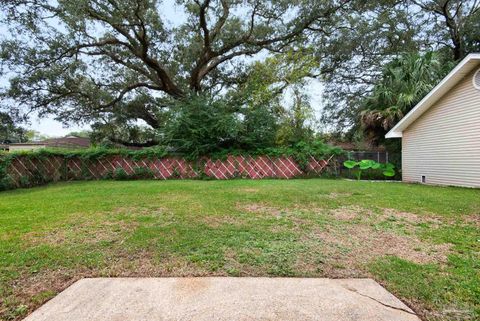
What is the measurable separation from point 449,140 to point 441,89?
141cm

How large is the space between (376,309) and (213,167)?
8.13 metres

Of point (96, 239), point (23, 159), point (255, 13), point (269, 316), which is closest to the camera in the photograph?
point (269, 316)

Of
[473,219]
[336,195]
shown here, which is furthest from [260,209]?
[473,219]

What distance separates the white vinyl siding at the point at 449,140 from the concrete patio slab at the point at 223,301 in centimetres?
669

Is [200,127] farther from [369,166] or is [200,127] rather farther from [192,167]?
[369,166]

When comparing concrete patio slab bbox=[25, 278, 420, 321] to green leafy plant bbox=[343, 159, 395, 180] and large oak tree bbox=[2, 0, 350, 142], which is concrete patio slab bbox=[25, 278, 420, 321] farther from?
large oak tree bbox=[2, 0, 350, 142]

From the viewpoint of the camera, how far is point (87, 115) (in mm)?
12852

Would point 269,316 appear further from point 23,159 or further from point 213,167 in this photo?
point 23,159

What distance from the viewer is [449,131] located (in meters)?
6.95

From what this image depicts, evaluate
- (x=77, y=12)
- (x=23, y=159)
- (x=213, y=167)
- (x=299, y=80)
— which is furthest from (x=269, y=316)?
(x=299, y=80)

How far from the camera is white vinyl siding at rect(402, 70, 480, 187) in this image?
6305 millimetres

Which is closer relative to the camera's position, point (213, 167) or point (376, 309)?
point (376, 309)

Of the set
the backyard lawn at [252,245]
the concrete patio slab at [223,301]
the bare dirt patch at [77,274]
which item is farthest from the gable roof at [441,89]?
the bare dirt patch at [77,274]

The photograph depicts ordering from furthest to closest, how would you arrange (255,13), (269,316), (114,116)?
(114,116)
(255,13)
(269,316)
